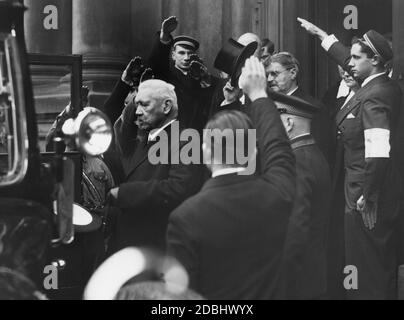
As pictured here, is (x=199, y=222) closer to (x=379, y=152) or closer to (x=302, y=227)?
(x=302, y=227)

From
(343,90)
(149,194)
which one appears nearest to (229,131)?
(149,194)

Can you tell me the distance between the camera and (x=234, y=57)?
28.7 ft

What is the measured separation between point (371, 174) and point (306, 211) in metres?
0.94

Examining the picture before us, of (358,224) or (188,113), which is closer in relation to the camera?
(358,224)

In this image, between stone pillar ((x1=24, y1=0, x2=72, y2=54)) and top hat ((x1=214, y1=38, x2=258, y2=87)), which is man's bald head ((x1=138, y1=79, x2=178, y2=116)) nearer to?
top hat ((x1=214, y1=38, x2=258, y2=87))

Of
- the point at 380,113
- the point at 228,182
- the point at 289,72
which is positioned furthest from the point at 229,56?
the point at 228,182

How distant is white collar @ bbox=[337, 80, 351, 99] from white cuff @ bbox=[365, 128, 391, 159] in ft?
3.29

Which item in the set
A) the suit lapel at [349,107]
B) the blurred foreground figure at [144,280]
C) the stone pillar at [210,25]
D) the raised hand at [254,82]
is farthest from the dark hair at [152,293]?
the stone pillar at [210,25]

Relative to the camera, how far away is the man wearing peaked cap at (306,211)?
748cm

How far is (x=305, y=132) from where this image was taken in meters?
8.34

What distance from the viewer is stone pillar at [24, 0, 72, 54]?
13156 mm

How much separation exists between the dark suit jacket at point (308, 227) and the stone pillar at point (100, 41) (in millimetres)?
4583

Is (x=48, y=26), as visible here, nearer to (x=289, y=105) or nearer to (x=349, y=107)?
(x=349, y=107)
